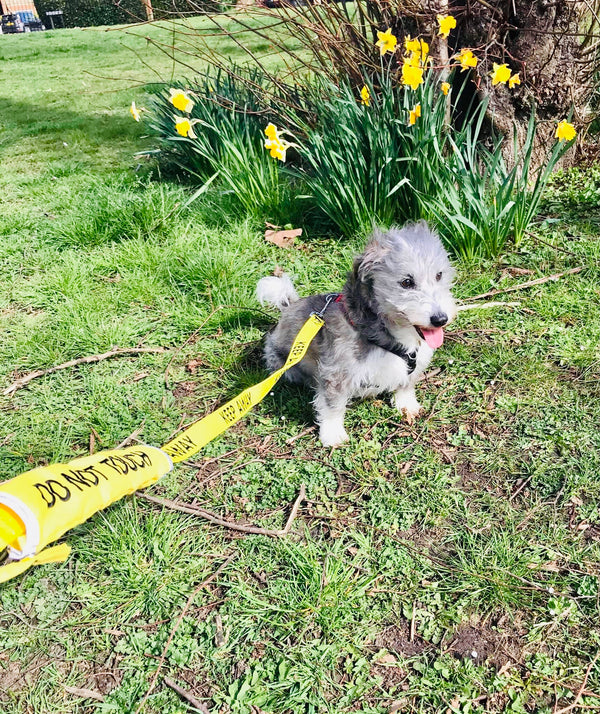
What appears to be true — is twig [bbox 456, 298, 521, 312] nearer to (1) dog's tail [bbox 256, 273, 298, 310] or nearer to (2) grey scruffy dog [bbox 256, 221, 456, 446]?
(2) grey scruffy dog [bbox 256, 221, 456, 446]

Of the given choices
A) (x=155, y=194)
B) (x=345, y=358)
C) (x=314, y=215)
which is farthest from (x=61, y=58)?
(x=345, y=358)

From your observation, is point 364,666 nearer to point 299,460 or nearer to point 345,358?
point 299,460

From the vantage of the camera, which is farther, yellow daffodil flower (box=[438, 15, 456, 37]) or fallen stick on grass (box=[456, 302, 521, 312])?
fallen stick on grass (box=[456, 302, 521, 312])

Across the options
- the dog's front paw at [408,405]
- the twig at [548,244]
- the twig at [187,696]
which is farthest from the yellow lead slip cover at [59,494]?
the twig at [548,244]

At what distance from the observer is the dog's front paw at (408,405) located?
315 centimetres

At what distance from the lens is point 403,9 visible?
404cm

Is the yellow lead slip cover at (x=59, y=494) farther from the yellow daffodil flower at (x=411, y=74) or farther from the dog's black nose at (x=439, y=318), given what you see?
the yellow daffodil flower at (x=411, y=74)

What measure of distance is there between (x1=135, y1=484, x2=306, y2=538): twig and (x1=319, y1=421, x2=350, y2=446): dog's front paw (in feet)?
1.07

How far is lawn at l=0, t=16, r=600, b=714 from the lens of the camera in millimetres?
2072

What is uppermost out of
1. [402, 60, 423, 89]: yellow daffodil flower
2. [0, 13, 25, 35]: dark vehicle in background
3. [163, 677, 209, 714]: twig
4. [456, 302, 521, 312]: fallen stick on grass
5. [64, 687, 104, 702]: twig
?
[0, 13, 25, 35]: dark vehicle in background

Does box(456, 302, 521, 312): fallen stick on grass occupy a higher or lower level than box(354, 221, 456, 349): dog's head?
lower

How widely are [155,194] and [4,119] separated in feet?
21.9

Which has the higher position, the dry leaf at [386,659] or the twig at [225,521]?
the twig at [225,521]

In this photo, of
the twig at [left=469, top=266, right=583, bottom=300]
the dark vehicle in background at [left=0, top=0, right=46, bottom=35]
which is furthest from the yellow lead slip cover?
the dark vehicle in background at [left=0, top=0, right=46, bottom=35]
